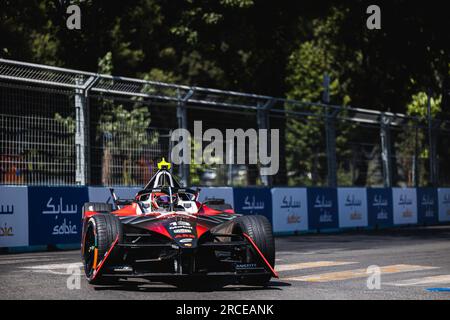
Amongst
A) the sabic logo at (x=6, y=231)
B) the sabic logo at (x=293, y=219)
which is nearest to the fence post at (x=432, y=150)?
the sabic logo at (x=293, y=219)

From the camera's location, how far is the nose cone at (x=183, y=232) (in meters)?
9.46

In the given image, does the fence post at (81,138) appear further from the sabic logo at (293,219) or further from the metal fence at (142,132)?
the sabic logo at (293,219)

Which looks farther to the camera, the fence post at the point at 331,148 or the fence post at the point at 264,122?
the fence post at the point at 331,148

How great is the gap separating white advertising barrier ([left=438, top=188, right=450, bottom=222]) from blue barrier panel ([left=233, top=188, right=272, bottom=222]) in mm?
9044

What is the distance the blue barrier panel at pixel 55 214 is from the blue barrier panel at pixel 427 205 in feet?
43.4

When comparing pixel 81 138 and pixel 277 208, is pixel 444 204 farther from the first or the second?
pixel 81 138

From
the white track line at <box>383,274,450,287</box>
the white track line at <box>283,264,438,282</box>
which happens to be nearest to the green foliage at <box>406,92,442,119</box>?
the white track line at <box>283,264,438,282</box>

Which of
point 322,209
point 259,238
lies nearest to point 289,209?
point 322,209

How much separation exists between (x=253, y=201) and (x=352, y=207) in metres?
4.21

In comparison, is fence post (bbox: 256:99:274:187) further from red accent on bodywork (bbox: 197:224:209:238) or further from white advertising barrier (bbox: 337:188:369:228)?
red accent on bodywork (bbox: 197:224:209:238)

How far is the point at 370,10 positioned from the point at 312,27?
1263 inches

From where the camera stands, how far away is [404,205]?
26266 mm
